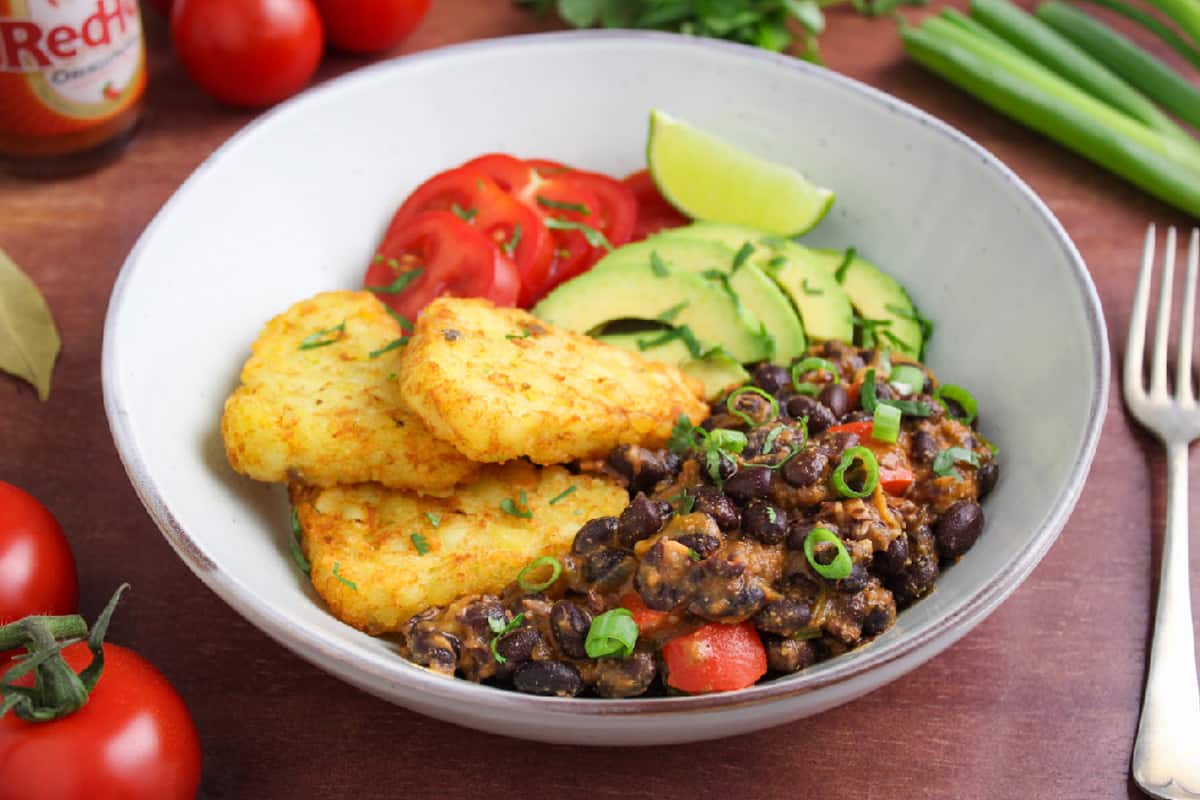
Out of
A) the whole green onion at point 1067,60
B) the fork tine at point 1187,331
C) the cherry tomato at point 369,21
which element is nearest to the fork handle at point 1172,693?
the fork tine at point 1187,331

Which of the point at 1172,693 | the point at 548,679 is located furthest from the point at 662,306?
the point at 1172,693

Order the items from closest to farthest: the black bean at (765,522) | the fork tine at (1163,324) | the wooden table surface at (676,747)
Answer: the black bean at (765,522) < the wooden table surface at (676,747) < the fork tine at (1163,324)

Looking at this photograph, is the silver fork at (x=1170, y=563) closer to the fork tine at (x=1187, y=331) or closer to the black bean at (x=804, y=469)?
the fork tine at (x=1187, y=331)

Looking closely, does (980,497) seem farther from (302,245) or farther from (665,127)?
(302,245)

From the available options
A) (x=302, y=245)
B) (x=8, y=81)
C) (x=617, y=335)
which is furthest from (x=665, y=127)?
(x=8, y=81)

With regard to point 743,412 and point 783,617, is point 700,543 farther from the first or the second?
point 743,412

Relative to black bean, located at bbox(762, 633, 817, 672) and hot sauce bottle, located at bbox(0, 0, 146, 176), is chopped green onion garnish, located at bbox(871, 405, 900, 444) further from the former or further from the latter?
hot sauce bottle, located at bbox(0, 0, 146, 176)
